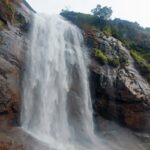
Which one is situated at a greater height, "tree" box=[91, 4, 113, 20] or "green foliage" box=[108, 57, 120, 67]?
"tree" box=[91, 4, 113, 20]

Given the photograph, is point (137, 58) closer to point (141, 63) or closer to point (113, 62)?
point (141, 63)

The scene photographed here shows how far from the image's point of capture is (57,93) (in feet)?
64.8

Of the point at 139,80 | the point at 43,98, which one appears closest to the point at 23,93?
the point at 43,98

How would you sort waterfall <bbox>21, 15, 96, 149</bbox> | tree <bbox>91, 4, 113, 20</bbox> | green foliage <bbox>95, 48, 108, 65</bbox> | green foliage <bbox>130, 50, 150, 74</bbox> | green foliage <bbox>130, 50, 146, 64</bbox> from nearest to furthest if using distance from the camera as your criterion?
waterfall <bbox>21, 15, 96, 149</bbox>
green foliage <bbox>95, 48, 108, 65</bbox>
green foliage <bbox>130, 50, 150, 74</bbox>
green foliage <bbox>130, 50, 146, 64</bbox>
tree <bbox>91, 4, 113, 20</bbox>

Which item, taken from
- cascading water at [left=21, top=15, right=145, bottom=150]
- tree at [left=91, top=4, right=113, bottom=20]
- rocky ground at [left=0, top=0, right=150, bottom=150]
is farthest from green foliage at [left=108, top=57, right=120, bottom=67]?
tree at [left=91, top=4, right=113, bottom=20]

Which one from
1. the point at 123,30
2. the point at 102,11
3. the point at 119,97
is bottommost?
the point at 119,97

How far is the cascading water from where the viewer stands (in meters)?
17.8

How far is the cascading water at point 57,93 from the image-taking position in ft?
58.5

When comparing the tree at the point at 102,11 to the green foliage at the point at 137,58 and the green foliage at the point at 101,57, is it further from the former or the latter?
the green foliage at the point at 101,57

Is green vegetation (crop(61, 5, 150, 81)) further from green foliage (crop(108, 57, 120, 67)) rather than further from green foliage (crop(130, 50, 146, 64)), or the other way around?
green foliage (crop(108, 57, 120, 67))

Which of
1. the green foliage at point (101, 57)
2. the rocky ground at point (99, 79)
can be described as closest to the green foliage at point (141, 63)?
the rocky ground at point (99, 79)

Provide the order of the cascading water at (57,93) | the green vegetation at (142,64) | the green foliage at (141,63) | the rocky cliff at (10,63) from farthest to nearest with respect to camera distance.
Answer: the green foliage at (141,63), the green vegetation at (142,64), the cascading water at (57,93), the rocky cliff at (10,63)

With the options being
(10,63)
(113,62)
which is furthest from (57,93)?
(113,62)

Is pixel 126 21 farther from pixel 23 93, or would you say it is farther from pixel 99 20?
pixel 23 93
